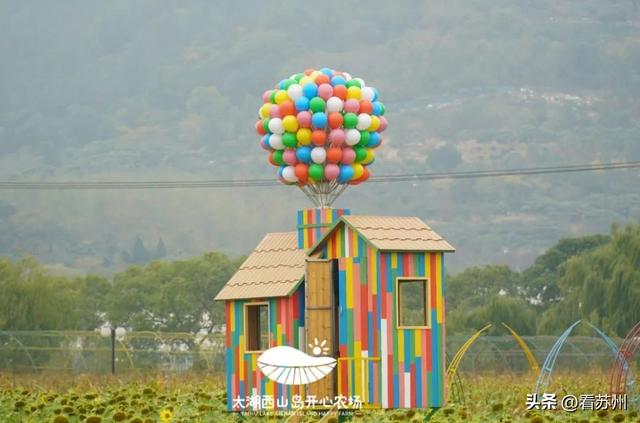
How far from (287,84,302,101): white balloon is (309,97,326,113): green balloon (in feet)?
0.90

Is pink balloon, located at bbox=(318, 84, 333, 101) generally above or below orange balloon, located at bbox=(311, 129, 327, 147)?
above

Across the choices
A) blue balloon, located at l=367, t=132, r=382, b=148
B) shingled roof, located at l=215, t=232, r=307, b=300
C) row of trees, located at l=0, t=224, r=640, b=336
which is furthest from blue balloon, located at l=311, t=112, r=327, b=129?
row of trees, located at l=0, t=224, r=640, b=336

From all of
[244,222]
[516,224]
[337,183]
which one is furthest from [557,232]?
[337,183]

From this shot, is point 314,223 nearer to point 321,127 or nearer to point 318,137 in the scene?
point 318,137

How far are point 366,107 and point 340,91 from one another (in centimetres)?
60

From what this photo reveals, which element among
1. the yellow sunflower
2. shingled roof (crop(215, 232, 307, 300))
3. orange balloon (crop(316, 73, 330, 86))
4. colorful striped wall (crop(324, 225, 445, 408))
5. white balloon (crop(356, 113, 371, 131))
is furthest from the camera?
orange balloon (crop(316, 73, 330, 86))

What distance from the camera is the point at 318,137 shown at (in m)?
23.2

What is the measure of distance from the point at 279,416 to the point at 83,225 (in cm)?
16240

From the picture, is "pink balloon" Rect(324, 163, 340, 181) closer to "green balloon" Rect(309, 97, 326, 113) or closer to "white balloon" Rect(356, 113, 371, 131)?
"white balloon" Rect(356, 113, 371, 131)

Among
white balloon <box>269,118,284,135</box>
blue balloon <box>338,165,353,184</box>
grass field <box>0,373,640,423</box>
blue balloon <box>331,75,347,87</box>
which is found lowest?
grass field <box>0,373,640,423</box>

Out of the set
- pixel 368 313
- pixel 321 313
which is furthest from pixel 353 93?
pixel 368 313

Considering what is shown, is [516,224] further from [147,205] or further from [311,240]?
[311,240]

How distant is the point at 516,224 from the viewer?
17538 cm

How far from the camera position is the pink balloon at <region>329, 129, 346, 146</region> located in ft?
76.3
